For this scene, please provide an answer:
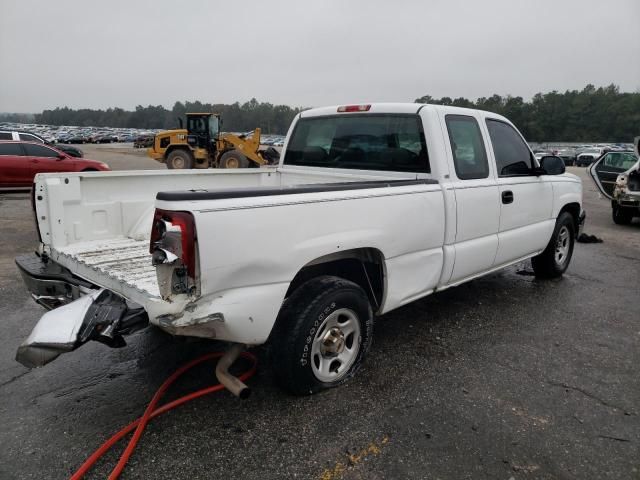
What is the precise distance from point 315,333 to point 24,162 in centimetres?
1351

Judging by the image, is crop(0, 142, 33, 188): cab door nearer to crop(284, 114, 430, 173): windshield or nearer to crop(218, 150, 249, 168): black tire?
crop(218, 150, 249, 168): black tire

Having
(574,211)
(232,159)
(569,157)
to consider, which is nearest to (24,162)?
(232,159)

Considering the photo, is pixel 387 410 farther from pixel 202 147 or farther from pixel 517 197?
pixel 202 147

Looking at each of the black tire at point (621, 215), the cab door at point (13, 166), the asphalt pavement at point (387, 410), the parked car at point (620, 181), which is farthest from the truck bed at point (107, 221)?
the cab door at point (13, 166)

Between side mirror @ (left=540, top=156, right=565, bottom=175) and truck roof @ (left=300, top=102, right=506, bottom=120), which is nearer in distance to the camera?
truck roof @ (left=300, top=102, right=506, bottom=120)

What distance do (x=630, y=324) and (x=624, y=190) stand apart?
22.8ft

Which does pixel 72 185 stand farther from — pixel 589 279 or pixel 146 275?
pixel 589 279

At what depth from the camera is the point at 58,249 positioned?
338 centimetres

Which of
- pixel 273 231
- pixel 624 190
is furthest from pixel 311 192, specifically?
pixel 624 190

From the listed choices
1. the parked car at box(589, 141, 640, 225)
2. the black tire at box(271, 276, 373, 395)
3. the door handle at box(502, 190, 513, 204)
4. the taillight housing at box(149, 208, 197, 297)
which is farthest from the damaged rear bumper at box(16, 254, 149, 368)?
the parked car at box(589, 141, 640, 225)

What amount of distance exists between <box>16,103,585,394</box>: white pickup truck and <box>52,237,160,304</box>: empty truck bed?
0.01 metres

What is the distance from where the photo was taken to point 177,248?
2.35 meters

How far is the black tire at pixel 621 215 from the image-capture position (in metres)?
10.4

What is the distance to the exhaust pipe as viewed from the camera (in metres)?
2.76
